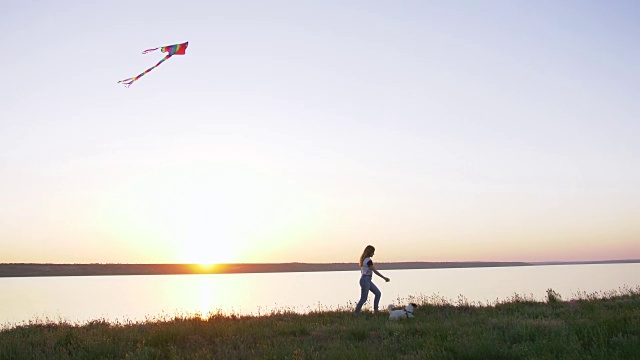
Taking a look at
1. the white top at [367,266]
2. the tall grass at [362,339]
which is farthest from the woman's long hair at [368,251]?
the tall grass at [362,339]

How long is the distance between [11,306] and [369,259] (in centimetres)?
3187

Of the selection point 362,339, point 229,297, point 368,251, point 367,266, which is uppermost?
point 368,251

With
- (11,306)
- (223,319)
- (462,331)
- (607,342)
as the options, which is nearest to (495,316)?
(462,331)

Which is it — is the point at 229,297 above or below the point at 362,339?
below

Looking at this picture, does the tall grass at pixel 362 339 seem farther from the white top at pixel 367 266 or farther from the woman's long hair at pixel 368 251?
Result: the woman's long hair at pixel 368 251

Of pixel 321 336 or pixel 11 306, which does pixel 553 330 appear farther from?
pixel 11 306

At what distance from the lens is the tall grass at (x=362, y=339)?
9203 millimetres

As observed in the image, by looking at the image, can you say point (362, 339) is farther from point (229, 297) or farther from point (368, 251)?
point (229, 297)

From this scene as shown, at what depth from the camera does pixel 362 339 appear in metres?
11.6

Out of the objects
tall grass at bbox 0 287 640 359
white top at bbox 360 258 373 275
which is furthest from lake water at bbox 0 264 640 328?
tall grass at bbox 0 287 640 359

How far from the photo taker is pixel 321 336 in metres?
11.9

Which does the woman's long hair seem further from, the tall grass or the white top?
the tall grass

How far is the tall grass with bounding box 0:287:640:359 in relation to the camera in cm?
920

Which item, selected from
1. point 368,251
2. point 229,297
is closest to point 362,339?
point 368,251
